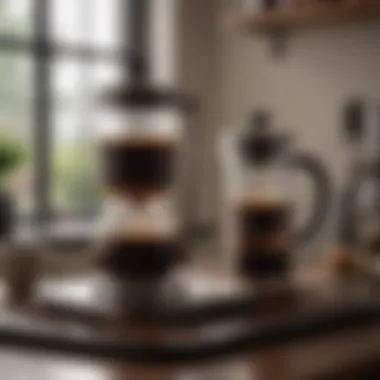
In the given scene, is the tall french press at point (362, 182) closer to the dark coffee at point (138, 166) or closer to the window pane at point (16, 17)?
the dark coffee at point (138, 166)

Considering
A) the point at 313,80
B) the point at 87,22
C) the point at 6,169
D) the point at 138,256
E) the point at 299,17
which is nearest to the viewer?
the point at 138,256

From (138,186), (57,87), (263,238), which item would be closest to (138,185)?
(138,186)

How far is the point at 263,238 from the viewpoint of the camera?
1.76 meters

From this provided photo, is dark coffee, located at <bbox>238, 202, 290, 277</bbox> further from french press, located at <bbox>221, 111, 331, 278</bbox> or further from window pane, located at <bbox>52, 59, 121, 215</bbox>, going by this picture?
window pane, located at <bbox>52, 59, 121, 215</bbox>

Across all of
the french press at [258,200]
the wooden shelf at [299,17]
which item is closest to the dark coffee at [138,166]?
the french press at [258,200]

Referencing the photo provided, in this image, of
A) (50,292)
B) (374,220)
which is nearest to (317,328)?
(50,292)

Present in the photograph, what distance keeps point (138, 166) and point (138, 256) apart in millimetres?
115

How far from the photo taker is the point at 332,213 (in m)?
2.93

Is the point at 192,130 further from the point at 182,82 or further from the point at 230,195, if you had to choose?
the point at 230,195

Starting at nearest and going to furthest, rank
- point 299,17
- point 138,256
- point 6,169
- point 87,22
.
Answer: point 138,256 → point 6,169 → point 299,17 → point 87,22

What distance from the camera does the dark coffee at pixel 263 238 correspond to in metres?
1.76

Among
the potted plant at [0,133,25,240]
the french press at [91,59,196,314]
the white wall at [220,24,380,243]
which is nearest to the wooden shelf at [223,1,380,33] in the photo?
the white wall at [220,24,380,243]

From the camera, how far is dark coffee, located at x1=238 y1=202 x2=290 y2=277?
5.77 ft

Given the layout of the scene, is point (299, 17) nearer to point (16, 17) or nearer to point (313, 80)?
point (313, 80)
